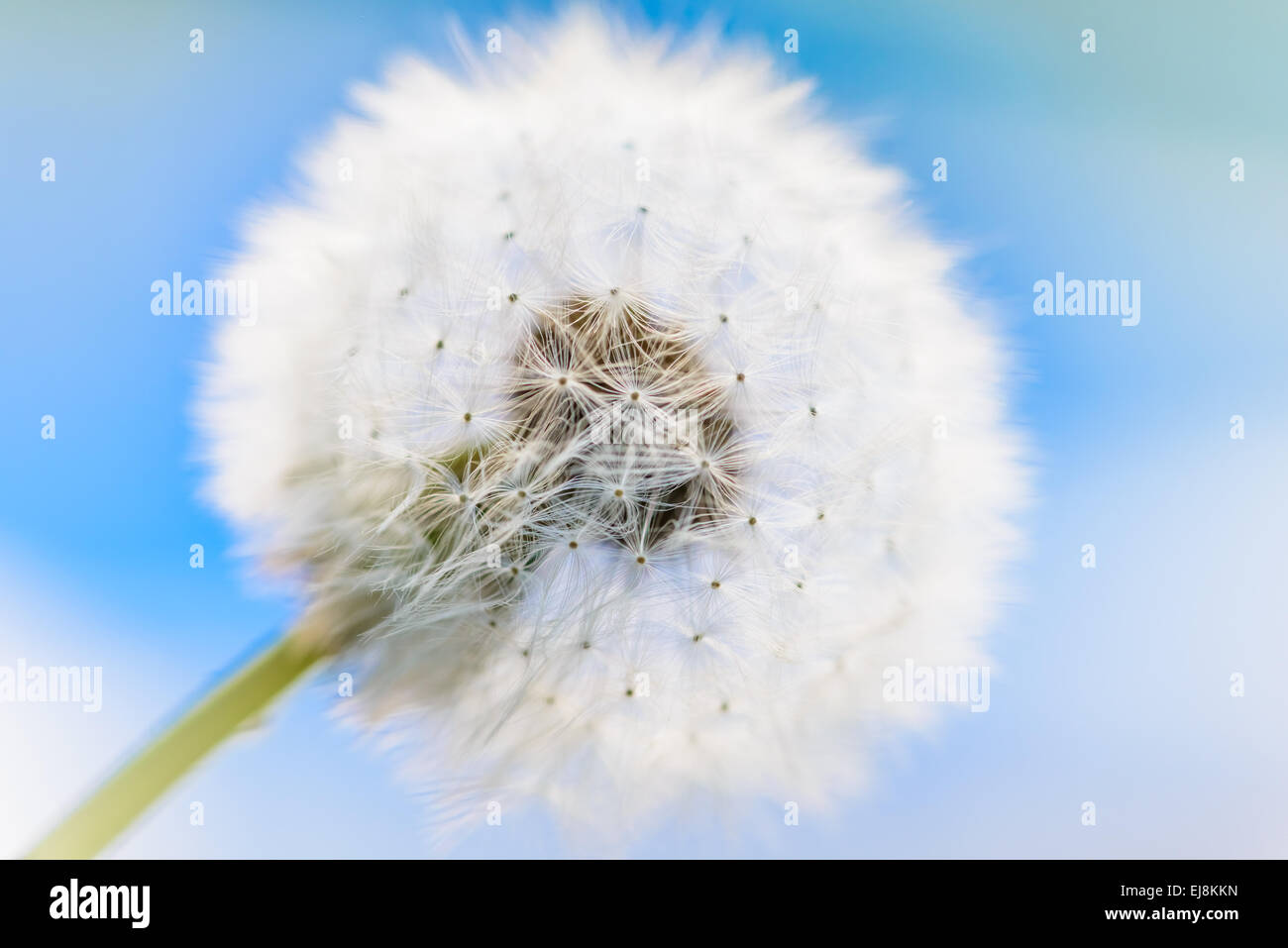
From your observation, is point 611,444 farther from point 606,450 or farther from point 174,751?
point 174,751

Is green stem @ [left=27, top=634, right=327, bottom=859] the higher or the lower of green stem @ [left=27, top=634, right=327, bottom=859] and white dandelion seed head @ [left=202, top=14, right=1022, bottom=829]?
the lower

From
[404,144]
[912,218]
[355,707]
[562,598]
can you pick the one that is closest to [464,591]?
[562,598]

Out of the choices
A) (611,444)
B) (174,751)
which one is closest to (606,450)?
(611,444)

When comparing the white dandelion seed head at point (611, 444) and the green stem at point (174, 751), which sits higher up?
the white dandelion seed head at point (611, 444)

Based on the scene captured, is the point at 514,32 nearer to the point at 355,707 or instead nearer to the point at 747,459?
the point at 747,459

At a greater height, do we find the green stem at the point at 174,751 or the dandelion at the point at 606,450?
the dandelion at the point at 606,450
